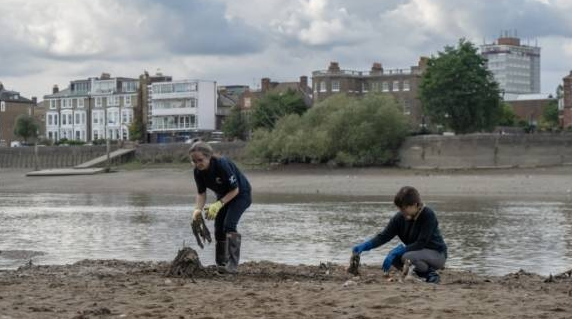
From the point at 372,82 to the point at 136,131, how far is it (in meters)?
33.4

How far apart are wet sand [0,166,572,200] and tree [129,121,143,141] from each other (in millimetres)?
56510

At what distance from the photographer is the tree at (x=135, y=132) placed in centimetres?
13788

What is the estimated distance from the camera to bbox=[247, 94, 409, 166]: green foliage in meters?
71.2

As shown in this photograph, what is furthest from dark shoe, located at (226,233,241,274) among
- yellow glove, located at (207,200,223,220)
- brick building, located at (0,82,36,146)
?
brick building, located at (0,82,36,146)

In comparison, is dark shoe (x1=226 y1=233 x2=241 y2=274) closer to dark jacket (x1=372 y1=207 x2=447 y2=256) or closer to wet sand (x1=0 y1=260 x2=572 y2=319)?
wet sand (x1=0 y1=260 x2=572 y2=319)

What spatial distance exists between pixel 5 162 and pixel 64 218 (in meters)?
76.1

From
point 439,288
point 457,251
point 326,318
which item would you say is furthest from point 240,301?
point 457,251

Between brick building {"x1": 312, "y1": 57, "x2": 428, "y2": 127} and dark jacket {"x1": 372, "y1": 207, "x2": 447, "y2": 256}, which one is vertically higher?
brick building {"x1": 312, "y1": 57, "x2": 428, "y2": 127}

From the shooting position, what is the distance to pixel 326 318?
955 centimetres

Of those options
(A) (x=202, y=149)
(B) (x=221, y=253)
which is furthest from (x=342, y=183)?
(A) (x=202, y=149)

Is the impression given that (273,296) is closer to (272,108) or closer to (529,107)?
(272,108)

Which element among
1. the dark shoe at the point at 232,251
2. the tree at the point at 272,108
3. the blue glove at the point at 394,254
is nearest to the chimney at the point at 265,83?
the tree at the point at 272,108

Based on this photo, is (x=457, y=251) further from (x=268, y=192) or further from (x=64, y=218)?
(x=268, y=192)

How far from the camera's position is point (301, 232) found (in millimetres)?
26406
